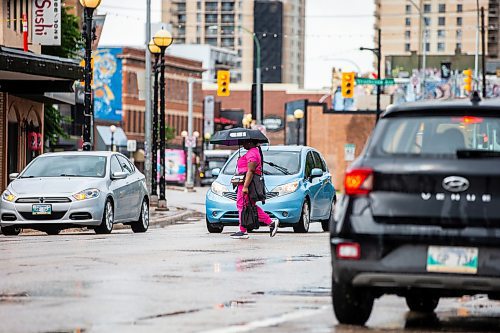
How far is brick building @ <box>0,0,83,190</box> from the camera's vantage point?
116ft

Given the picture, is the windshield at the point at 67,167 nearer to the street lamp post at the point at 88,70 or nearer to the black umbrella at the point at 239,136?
the black umbrella at the point at 239,136

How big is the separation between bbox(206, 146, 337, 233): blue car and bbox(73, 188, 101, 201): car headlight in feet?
6.63

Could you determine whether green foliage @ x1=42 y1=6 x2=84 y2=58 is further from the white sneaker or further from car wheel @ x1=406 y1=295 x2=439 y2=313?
car wheel @ x1=406 y1=295 x2=439 y2=313

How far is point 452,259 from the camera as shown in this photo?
10219mm

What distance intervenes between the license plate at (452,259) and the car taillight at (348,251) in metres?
0.50

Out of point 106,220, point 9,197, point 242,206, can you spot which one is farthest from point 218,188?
point 9,197

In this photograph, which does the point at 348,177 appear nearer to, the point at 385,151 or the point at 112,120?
the point at 385,151

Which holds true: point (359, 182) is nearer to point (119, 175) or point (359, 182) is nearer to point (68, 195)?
point (68, 195)

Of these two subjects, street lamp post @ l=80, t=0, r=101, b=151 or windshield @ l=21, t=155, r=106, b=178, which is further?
street lamp post @ l=80, t=0, r=101, b=151

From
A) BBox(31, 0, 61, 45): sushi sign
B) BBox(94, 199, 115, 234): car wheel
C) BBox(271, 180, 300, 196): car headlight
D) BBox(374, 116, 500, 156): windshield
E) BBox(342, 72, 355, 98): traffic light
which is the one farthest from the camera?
BBox(342, 72, 355, 98): traffic light

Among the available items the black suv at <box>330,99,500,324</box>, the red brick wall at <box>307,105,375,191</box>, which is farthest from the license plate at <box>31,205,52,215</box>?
the red brick wall at <box>307,105,375,191</box>

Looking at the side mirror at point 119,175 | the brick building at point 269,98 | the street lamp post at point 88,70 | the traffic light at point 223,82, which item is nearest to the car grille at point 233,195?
the side mirror at point 119,175

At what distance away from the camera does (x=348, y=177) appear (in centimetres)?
1057

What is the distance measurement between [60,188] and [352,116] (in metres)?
88.3
